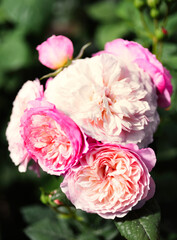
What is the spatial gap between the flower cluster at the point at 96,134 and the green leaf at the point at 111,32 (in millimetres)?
1049

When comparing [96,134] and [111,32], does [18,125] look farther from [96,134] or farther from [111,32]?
[111,32]

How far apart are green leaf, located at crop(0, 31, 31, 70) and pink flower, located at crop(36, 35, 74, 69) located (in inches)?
41.1

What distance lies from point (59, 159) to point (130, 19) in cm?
97

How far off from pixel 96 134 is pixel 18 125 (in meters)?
0.24

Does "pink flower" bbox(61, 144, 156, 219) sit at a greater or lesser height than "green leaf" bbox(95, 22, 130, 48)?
greater

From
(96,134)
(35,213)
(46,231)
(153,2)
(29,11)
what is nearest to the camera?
(96,134)

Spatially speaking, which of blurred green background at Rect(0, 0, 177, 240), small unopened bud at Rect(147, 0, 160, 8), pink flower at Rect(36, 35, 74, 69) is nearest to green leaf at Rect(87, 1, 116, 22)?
blurred green background at Rect(0, 0, 177, 240)

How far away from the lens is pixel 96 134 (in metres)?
0.87

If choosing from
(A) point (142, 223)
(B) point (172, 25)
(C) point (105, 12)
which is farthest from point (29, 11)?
(A) point (142, 223)

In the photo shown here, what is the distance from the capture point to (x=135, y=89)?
0.92 meters

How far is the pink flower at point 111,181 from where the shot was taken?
2.93 feet

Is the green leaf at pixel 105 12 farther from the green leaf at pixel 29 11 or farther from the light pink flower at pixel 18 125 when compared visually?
the light pink flower at pixel 18 125

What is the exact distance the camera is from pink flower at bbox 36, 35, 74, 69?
1032mm

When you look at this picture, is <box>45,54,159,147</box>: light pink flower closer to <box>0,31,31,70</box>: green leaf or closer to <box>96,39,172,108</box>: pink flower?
<box>96,39,172,108</box>: pink flower
